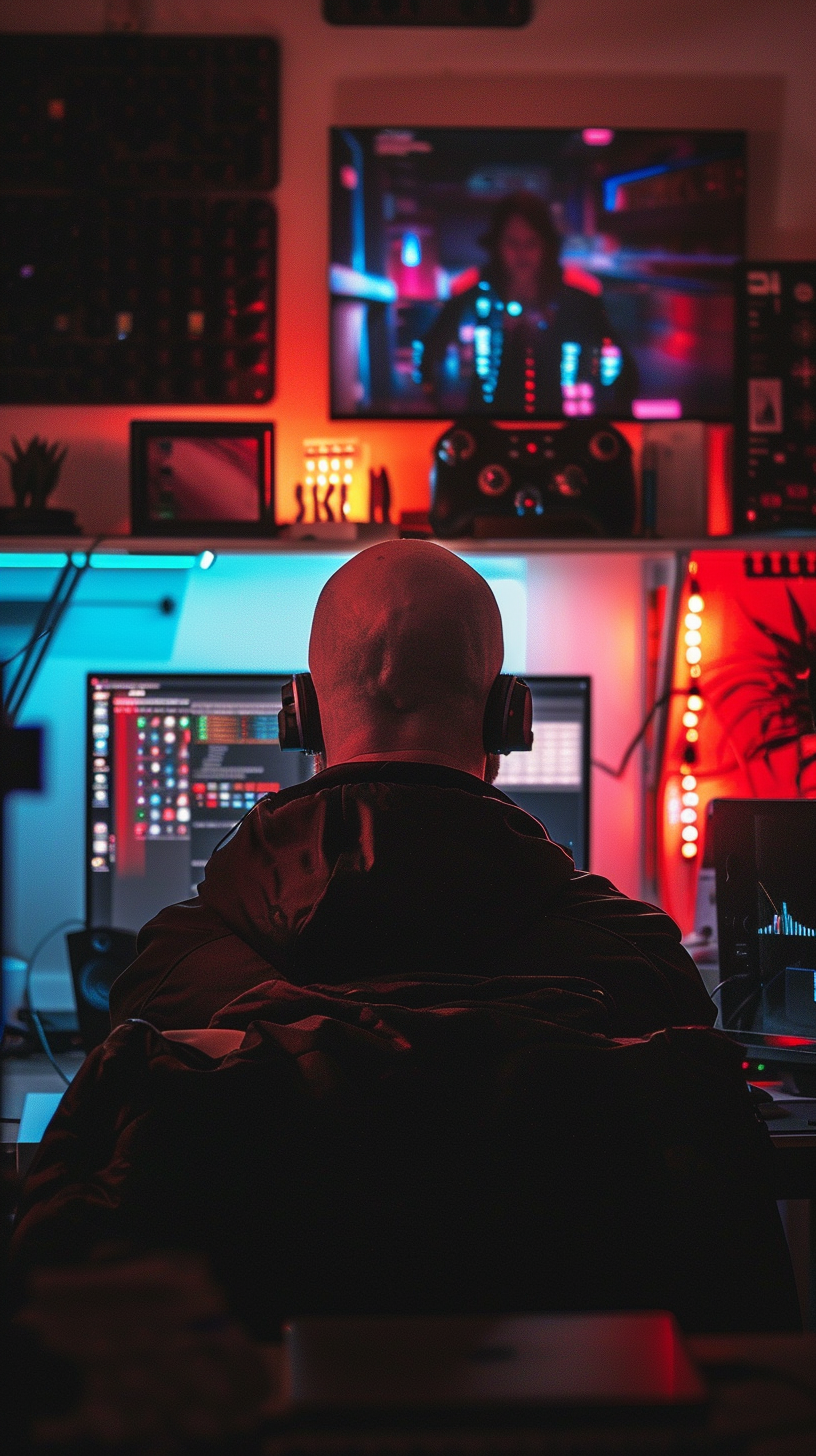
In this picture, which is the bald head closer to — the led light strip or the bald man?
the bald man

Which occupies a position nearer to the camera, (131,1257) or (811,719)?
(131,1257)

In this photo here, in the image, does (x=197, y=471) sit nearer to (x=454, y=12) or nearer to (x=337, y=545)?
(x=337, y=545)

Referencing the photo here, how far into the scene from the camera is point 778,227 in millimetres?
2107

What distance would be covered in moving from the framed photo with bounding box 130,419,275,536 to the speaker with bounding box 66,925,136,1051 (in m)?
0.76

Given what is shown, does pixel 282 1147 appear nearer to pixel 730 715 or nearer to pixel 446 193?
pixel 730 715

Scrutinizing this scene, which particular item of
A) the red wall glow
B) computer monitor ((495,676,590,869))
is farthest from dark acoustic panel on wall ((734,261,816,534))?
computer monitor ((495,676,590,869))

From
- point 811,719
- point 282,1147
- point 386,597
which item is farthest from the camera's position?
point 811,719

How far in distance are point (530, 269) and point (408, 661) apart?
1310 mm

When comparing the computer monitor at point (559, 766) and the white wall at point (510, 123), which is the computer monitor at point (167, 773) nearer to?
the computer monitor at point (559, 766)

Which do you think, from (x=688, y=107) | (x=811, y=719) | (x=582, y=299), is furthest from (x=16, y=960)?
(x=688, y=107)

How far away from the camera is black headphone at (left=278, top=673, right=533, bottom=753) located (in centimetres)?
113

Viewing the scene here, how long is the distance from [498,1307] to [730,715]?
1534 mm

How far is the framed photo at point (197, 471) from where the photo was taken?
202 centimetres

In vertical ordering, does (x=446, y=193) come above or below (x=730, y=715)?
above
